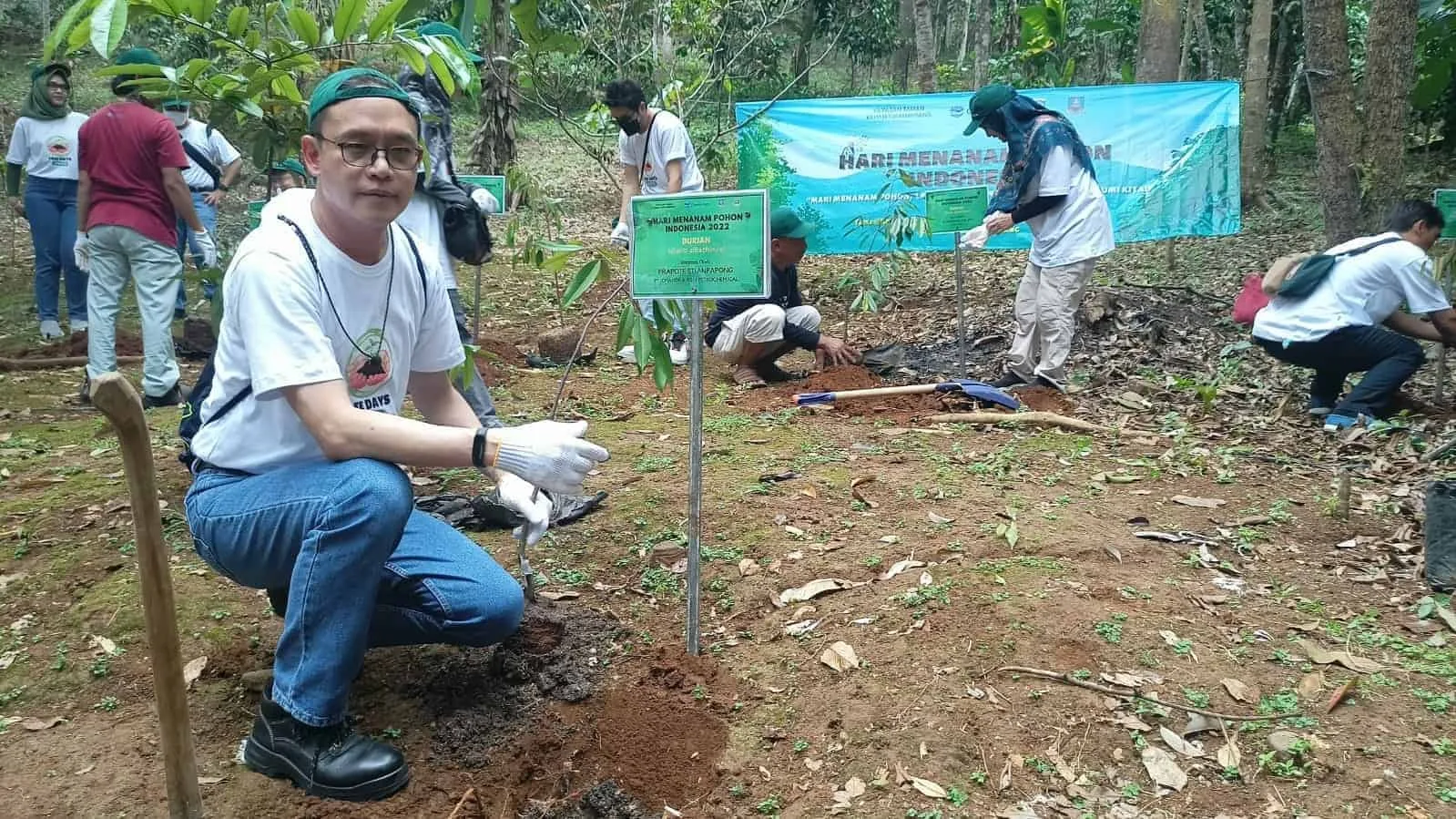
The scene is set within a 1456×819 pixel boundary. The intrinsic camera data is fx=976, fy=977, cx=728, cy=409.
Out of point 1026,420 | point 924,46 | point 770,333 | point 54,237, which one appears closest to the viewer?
point 1026,420

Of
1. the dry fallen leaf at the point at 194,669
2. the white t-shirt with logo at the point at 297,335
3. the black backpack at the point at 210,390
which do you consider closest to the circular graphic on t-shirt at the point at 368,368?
the white t-shirt with logo at the point at 297,335

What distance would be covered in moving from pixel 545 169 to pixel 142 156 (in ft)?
34.9

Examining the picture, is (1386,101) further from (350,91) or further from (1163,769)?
(350,91)

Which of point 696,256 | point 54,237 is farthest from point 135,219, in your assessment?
point 696,256

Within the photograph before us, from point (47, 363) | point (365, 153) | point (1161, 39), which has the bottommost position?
point (47, 363)

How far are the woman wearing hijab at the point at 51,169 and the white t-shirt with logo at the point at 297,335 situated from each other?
5.21m

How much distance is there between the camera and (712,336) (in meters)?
6.05

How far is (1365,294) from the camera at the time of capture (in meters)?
4.91

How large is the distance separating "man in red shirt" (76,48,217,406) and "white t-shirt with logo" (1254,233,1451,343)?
5.64 metres

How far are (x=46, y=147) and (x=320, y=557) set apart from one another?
592 cm

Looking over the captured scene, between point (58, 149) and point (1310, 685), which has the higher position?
point (58, 149)

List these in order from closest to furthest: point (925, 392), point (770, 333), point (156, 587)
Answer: point (156, 587), point (925, 392), point (770, 333)

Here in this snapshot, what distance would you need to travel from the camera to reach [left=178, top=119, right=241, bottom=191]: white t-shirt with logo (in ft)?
22.9

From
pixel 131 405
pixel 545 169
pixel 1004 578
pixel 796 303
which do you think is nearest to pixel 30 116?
pixel 796 303
